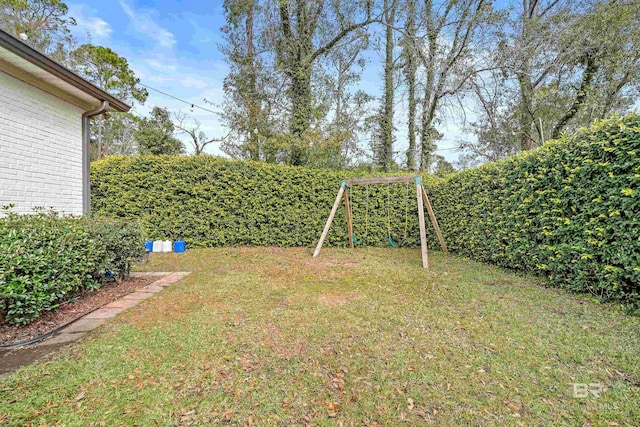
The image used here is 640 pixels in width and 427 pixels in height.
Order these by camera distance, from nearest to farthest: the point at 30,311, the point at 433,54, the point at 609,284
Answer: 1. the point at 30,311
2. the point at 609,284
3. the point at 433,54

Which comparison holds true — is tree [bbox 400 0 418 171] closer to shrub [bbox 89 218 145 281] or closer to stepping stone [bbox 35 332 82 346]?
shrub [bbox 89 218 145 281]

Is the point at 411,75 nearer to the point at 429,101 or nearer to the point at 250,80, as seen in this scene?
the point at 429,101

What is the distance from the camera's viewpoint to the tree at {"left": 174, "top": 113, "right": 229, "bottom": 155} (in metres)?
13.3

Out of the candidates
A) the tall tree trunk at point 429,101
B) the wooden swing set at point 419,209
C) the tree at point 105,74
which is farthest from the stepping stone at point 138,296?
the tree at point 105,74

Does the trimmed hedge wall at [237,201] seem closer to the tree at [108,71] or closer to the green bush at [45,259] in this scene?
the green bush at [45,259]

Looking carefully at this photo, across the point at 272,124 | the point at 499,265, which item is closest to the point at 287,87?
the point at 272,124

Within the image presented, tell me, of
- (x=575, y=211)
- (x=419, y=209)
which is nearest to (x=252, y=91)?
(x=419, y=209)

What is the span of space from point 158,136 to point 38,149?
962 centimetres

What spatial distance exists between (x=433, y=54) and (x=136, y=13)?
10713 millimetres

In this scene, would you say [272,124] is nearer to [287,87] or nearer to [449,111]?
[287,87]

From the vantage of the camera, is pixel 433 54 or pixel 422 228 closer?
pixel 422 228

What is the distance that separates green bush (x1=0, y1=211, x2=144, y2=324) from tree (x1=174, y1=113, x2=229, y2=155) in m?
10.8

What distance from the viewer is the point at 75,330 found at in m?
2.56

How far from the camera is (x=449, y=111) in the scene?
10.2 meters
